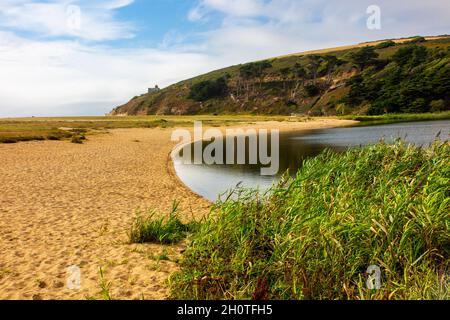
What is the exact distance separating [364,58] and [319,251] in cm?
13935

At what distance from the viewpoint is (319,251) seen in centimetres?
701

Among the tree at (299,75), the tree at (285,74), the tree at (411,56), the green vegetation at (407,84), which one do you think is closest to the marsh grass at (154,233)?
the green vegetation at (407,84)

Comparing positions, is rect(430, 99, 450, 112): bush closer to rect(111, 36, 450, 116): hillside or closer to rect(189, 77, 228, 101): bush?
rect(111, 36, 450, 116): hillside

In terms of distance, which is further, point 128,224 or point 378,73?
point 378,73

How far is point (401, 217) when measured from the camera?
7.74m

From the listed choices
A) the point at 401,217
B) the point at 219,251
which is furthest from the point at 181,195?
the point at 401,217

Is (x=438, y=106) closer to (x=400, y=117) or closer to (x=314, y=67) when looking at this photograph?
(x=400, y=117)

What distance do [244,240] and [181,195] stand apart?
33.4 feet

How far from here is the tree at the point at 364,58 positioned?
133 m

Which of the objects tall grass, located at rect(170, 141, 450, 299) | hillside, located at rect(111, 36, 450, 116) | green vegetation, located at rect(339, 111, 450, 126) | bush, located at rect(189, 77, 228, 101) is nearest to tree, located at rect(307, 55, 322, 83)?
hillside, located at rect(111, 36, 450, 116)

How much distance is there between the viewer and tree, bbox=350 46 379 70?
132850 millimetres

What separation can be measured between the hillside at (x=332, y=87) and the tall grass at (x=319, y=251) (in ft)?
310

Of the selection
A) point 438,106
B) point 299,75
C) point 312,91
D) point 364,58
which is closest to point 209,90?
point 299,75
